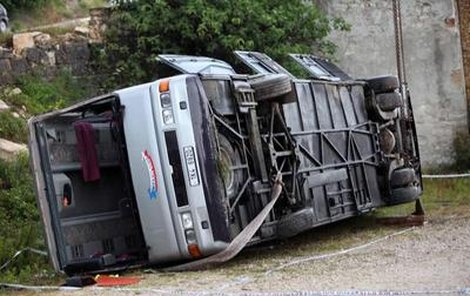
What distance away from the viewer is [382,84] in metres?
11.7

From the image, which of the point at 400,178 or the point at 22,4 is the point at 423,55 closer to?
the point at 400,178

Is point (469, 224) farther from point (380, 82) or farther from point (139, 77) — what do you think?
point (139, 77)

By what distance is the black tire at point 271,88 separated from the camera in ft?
29.4

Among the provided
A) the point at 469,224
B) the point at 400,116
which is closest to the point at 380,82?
the point at 400,116

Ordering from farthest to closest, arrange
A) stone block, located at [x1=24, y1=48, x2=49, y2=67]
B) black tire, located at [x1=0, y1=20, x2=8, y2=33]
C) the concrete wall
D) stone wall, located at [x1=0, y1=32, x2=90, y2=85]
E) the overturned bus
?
the concrete wall, black tire, located at [x1=0, y1=20, x2=8, y2=33], stone block, located at [x1=24, y1=48, x2=49, y2=67], stone wall, located at [x1=0, y1=32, x2=90, y2=85], the overturned bus

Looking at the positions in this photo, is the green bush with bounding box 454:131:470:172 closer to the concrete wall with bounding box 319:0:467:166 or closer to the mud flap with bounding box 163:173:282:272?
the concrete wall with bounding box 319:0:467:166

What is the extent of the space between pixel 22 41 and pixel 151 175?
704 centimetres

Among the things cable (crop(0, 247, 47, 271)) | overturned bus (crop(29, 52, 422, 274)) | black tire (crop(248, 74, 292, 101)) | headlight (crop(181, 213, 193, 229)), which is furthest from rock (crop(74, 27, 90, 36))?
headlight (crop(181, 213, 193, 229))

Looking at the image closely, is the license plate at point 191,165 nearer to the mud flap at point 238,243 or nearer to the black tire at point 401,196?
the mud flap at point 238,243

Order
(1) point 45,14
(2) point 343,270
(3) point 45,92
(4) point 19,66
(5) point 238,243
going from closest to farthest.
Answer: (2) point 343,270, (5) point 238,243, (3) point 45,92, (4) point 19,66, (1) point 45,14

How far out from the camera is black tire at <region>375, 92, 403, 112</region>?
11594 millimetres

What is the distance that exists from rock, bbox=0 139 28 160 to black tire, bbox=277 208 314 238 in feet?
15.5

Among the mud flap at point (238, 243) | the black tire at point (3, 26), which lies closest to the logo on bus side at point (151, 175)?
the mud flap at point (238, 243)

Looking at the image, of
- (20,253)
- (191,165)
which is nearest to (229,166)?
(191,165)
